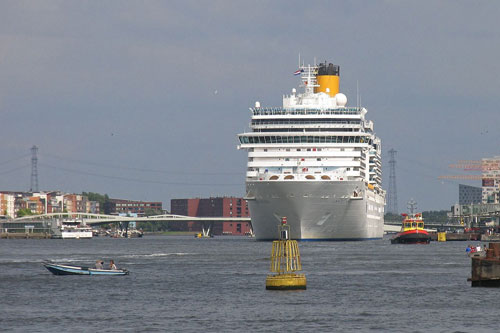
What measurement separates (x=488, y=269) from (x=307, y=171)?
238 ft

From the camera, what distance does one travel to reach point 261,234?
145 m

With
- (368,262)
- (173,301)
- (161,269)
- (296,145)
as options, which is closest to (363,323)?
(173,301)

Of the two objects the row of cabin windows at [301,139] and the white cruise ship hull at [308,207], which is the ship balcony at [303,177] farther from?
the row of cabin windows at [301,139]

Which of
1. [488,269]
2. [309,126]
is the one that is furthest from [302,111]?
[488,269]

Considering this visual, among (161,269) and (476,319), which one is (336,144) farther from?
(476,319)

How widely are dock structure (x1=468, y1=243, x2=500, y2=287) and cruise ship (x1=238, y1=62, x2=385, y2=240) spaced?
224 feet

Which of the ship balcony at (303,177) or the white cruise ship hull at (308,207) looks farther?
the ship balcony at (303,177)

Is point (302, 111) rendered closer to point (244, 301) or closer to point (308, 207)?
point (308, 207)

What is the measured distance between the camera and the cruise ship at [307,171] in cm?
13562

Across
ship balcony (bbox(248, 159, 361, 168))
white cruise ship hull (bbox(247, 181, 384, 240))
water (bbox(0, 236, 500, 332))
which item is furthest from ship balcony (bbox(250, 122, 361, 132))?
water (bbox(0, 236, 500, 332))

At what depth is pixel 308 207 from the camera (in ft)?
445

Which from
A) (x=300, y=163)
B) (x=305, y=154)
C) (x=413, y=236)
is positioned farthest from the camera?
(x=413, y=236)

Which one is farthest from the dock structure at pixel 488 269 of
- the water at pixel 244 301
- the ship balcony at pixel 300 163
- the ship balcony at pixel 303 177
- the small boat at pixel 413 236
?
the small boat at pixel 413 236

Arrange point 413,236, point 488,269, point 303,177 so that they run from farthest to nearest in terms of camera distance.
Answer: point 413,236 → point 303,177 → point 488,269
